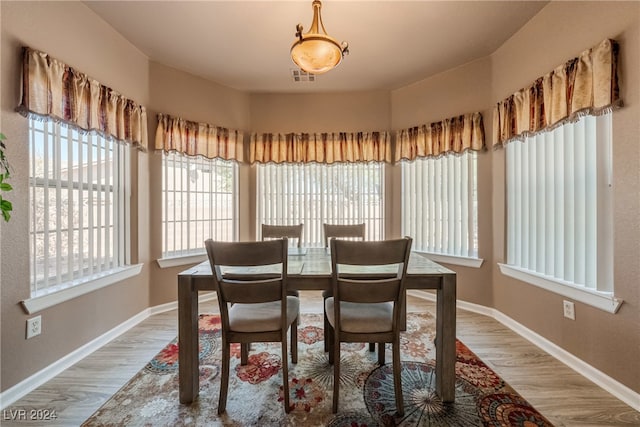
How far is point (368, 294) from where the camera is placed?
1.43 meters

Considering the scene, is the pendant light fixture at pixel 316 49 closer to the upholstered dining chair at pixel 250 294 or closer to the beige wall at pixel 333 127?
the upholstered dining chair at pixel 250 294

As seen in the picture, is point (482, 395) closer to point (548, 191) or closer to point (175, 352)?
point (548, 191)

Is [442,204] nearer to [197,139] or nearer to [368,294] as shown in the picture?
[368,294]

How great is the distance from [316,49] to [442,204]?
7.54ft

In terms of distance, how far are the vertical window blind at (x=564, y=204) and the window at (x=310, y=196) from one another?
1.76 meters

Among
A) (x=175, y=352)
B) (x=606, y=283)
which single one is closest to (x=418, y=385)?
(x=606, y=283)

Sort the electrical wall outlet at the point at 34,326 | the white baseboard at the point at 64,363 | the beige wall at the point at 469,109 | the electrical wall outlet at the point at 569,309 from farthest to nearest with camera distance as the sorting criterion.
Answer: the beige wall at the point at 469,109
the electrical wall outlet at the point at 569,309
the electrical wall outlet at the point at 34,326
the white baseboard at the point at 64,363

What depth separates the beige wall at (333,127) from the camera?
5.20 feet

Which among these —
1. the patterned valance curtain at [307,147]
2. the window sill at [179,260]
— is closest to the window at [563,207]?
the patterned valance curtain at [307,147]

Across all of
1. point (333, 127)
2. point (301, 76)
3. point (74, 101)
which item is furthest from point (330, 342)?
point (301, 76)

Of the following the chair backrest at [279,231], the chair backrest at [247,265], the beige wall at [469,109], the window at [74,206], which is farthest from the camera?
the beige wall at [469,109]

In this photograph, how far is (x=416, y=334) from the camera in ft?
7.90

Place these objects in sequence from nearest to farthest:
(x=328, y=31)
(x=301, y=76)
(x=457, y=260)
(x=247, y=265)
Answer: (x=247, y=265), (x=328, y=31), (x=457, y=260), (x=301, y=76)

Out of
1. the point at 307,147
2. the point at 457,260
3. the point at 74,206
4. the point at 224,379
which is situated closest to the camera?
the point at 224,379
